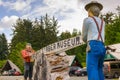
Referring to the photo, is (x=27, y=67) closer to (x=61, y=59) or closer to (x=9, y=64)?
(x=61, y=59)

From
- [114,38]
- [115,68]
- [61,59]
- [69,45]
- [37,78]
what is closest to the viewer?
[69,45]

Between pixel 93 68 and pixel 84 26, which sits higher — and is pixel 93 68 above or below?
below

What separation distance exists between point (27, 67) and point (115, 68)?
97.4 ft

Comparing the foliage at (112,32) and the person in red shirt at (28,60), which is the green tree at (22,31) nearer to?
the foliage at (112,32)

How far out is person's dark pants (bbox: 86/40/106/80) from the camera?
7492 millimetres

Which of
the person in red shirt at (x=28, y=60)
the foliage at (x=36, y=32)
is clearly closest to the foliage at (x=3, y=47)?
the foliage at (x=36, y=32)

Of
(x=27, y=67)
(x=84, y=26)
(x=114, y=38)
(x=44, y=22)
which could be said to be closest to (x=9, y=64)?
(x=114, y=38)

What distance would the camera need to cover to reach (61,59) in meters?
11.3

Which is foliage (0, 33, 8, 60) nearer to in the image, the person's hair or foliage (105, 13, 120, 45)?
foliage (105, 13, 120, 45)

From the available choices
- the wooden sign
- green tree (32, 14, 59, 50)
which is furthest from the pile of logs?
green tree (32, 14, 59, 50)

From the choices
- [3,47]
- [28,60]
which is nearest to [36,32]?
[3,47]

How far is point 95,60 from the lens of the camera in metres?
7.59

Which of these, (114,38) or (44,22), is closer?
(114,38)

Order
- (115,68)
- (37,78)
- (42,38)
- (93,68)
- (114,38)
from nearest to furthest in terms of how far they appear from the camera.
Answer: (93,68) → (37,78) → (115,68) → (114,38) → (42,38)
